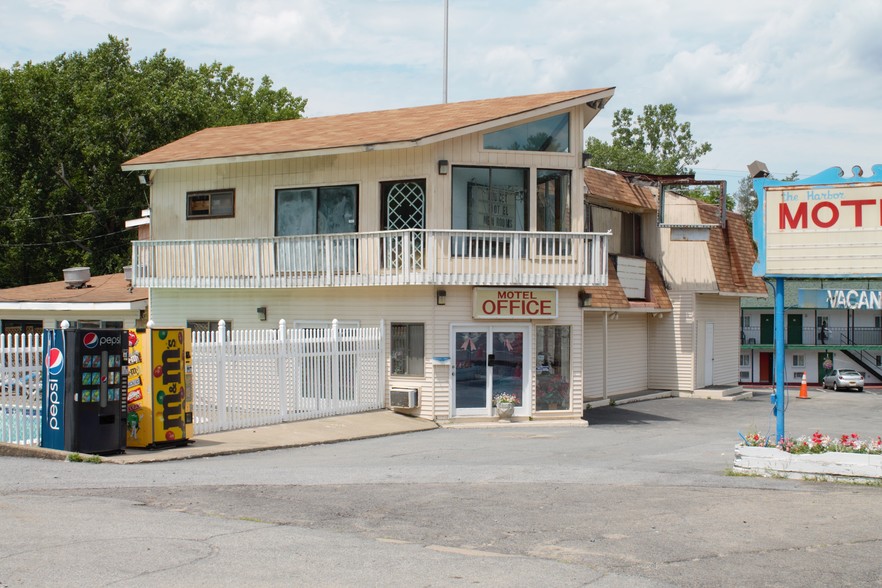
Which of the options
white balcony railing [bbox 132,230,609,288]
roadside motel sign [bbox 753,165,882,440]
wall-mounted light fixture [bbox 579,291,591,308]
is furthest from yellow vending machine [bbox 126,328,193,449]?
wall-mounted light fixture [bbox 579,291,591,308]

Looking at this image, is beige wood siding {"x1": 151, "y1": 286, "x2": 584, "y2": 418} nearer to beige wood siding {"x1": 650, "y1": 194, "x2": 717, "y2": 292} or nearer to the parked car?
beige wood siding {"x1": 650, "y1": 194, "x2": 717, "y2": 292}

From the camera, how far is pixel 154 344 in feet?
51.3

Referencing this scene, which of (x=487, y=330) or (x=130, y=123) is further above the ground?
(x=130, y=123)

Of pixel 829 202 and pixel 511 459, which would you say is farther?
pixel 511 459

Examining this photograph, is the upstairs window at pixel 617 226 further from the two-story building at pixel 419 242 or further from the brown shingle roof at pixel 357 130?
the brown shingle roof at pixel 357 130

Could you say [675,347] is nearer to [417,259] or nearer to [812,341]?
[417,259]

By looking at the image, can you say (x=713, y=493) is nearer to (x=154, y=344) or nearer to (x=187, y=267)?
(x=154, y=344)

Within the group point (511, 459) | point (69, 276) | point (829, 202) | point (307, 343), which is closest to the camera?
point (829, 202)

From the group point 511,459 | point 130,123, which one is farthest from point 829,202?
point 130,123

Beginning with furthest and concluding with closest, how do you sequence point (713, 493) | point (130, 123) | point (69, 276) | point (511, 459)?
1. point (130, 123)
2. point (69, 276)
3. point (511, 459)
4. point (713, 493)

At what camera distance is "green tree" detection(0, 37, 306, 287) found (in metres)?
47.8

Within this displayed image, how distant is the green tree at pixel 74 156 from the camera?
157ft

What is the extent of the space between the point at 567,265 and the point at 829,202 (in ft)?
26.4

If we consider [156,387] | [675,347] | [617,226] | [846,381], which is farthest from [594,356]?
[846,381]
